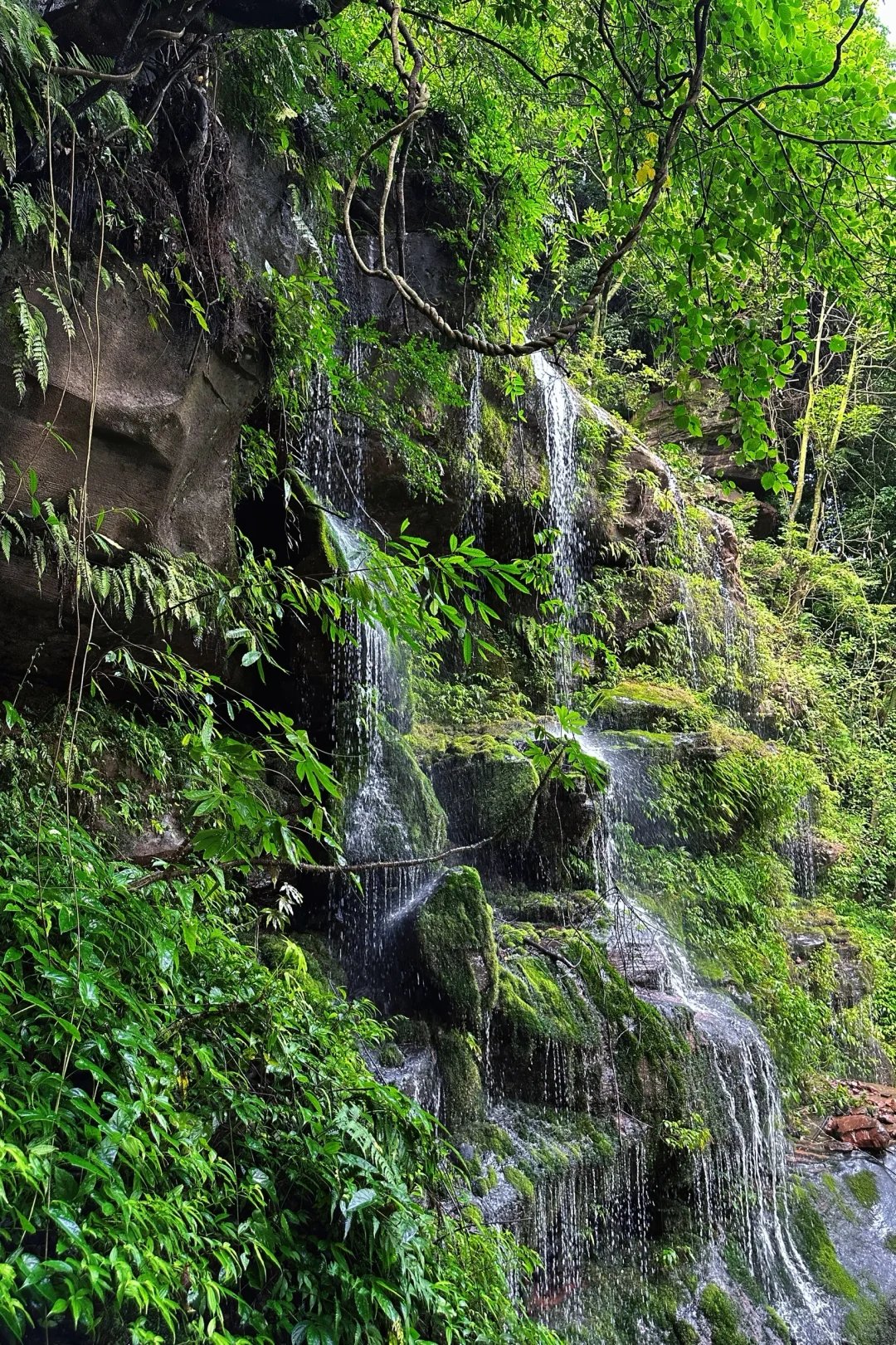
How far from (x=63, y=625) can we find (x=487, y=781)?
426cm

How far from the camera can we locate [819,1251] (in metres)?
6.33

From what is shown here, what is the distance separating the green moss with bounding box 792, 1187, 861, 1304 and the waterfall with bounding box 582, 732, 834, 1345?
0.09 m

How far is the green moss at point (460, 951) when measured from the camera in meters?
5.49

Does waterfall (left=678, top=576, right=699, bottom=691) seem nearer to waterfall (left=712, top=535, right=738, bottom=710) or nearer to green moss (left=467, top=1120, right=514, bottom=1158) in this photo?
waterfall (left=712, top=535, right=738, bottom=710)

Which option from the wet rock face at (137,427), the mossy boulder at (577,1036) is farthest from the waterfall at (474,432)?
the mossy boulder at (577,1036)

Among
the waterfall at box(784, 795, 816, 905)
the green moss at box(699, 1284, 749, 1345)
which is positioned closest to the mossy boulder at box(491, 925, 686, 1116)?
the green moss at box(699, 1284, 749, 1345)

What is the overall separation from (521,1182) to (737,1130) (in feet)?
7.16

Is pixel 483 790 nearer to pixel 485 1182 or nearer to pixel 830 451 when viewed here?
pixel 485 1182

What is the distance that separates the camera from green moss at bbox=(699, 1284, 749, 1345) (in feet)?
17.4

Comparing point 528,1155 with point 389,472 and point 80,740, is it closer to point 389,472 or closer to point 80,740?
point 80,740

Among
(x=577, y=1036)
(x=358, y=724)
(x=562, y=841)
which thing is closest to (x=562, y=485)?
(x=562, y=841)

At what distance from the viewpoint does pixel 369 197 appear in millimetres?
7891

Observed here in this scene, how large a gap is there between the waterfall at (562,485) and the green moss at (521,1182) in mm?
5999

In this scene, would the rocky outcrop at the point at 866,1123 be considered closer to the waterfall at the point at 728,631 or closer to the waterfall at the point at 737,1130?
the waterfall at the point at 737,1130
